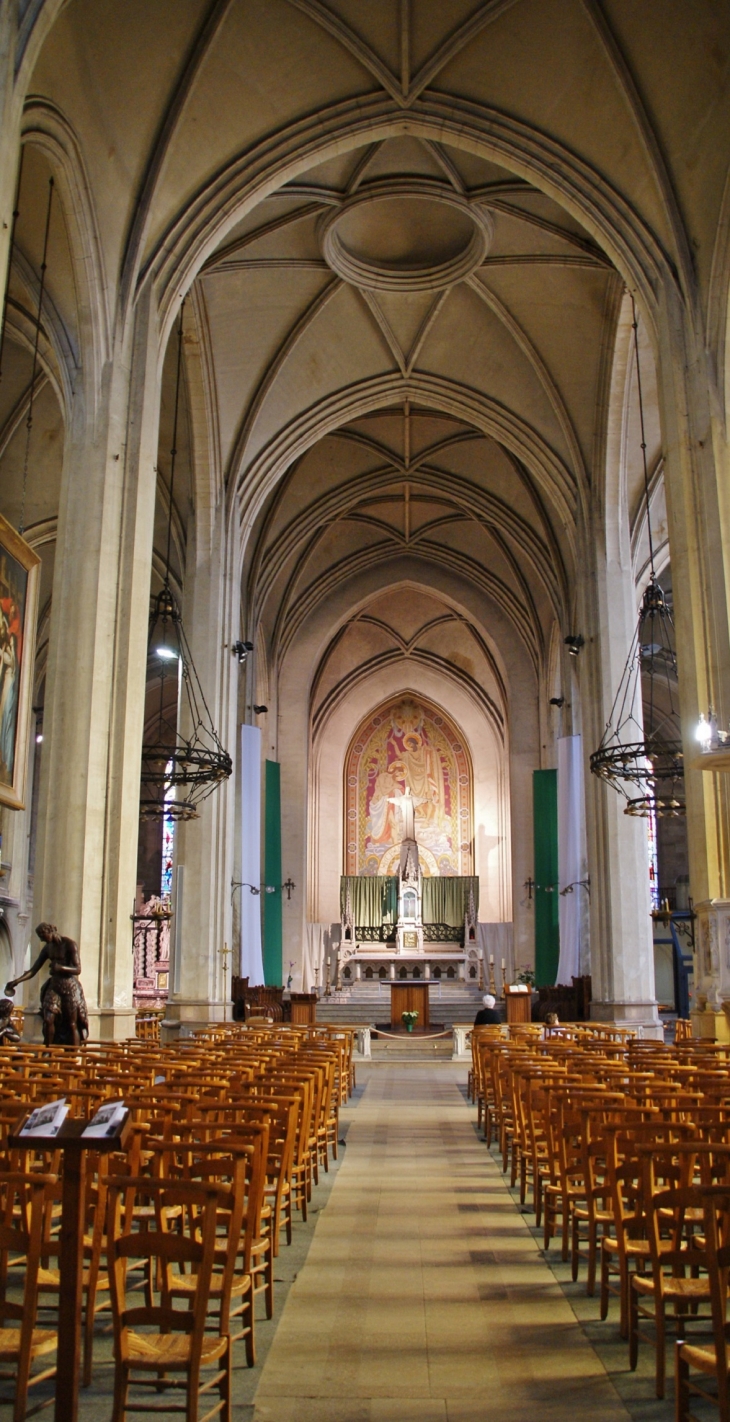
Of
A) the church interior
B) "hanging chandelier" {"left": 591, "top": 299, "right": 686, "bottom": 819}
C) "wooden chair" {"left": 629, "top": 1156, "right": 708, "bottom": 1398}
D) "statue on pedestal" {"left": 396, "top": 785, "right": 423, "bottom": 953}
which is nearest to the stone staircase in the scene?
the church interior

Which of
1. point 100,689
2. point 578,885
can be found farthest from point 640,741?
point 100,689

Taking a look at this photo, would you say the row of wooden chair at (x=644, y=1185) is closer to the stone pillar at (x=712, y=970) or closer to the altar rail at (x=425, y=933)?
the stone pillar at (x=712, y=970)

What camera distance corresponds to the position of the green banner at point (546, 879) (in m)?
27.8

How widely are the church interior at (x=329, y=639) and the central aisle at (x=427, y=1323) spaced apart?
33 millimetres

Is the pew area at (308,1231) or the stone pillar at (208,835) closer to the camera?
the pew area at (308,1231)

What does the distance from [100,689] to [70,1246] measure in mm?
10139

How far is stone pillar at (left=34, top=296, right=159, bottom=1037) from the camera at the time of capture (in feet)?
40.6

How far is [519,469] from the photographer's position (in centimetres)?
2545

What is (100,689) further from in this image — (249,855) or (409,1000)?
(409,1000)

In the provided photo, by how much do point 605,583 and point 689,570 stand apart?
7965 millimetres

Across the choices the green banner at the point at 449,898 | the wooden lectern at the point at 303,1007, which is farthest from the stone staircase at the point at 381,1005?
the wooden lectern at the point at 303,1007

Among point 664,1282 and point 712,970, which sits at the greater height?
point 712,970

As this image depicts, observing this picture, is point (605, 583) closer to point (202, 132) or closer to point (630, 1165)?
point (202, 132)

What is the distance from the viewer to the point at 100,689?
1284cm
